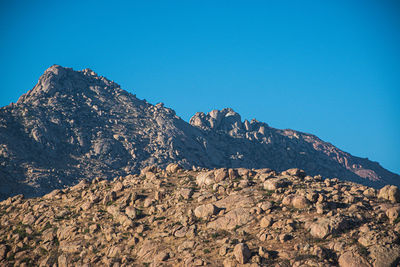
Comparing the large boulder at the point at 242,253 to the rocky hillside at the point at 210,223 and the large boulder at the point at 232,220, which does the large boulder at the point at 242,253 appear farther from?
the large boulder at the point at 232,220

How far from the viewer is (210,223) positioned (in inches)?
1293

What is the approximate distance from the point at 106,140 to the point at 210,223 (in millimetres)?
114089

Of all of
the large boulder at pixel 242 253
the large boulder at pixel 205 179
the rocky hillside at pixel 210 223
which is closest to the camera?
the large boulder at pixel 242 253

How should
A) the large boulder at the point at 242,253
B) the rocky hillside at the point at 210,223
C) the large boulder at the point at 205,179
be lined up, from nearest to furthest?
1. the large boulder at the point at 242,253
2. the rocky hillside at the point at 210,223
3. the large boulder at the point at 205,179

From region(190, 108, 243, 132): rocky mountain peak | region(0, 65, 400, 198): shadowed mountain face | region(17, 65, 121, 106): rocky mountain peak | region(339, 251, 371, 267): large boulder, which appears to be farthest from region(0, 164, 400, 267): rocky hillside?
region(190, 108, 243, 132): rocky mountain peak

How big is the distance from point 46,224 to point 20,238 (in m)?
2.83

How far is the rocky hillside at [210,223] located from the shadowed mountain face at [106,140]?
72023 millimetres

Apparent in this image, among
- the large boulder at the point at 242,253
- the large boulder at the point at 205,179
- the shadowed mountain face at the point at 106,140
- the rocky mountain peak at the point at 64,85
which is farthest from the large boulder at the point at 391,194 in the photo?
the rocky mountain peak at the point at 64,85

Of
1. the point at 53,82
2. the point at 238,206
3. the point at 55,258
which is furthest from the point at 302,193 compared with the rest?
the point at 53,82

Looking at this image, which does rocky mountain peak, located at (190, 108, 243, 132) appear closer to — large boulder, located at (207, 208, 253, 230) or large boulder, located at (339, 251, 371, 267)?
large boulder, located at (207, 208, 253, 230)

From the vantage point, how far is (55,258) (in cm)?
3553

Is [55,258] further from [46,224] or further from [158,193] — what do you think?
[158,193]

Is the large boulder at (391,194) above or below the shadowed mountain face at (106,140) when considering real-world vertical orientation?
below

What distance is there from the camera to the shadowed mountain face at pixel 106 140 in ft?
390
